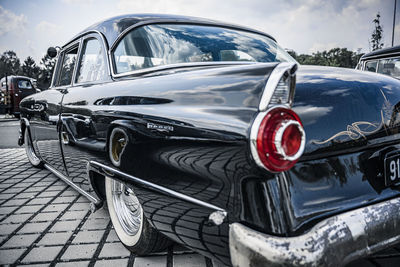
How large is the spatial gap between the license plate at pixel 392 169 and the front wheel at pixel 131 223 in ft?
4.57

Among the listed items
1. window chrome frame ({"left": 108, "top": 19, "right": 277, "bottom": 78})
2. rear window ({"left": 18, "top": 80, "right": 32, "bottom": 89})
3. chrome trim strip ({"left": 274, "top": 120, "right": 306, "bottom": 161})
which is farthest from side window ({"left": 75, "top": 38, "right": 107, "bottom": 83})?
rear window ({"left": 18, "top": 80, "right": 32, "bottom": 89})

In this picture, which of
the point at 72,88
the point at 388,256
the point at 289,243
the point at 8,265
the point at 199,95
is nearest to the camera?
the point at 289,243

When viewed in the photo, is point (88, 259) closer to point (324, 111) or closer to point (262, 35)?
point (324, 111)

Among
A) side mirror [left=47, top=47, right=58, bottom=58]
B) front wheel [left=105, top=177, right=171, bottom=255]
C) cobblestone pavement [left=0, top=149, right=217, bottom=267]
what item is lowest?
cobblestone pavement [left=0, top=149, right=217, bottom=267]

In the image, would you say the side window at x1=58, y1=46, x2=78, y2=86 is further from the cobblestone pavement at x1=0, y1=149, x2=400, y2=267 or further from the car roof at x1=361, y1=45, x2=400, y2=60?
the car roof at x1=361, y1=45, x2=400, y2=60

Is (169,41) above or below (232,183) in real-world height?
above

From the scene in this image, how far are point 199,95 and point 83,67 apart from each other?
6.42 feet

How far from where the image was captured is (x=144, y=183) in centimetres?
173

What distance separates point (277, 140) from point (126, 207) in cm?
162

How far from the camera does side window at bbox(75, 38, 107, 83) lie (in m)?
2.62

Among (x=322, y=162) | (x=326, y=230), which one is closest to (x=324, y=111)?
(x=322, y=162)

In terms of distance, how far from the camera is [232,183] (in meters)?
1.27

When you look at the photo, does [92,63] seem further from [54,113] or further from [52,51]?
[52,51]

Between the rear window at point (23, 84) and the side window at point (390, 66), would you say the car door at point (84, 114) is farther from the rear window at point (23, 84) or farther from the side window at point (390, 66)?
the rear window at point (23, 84)
